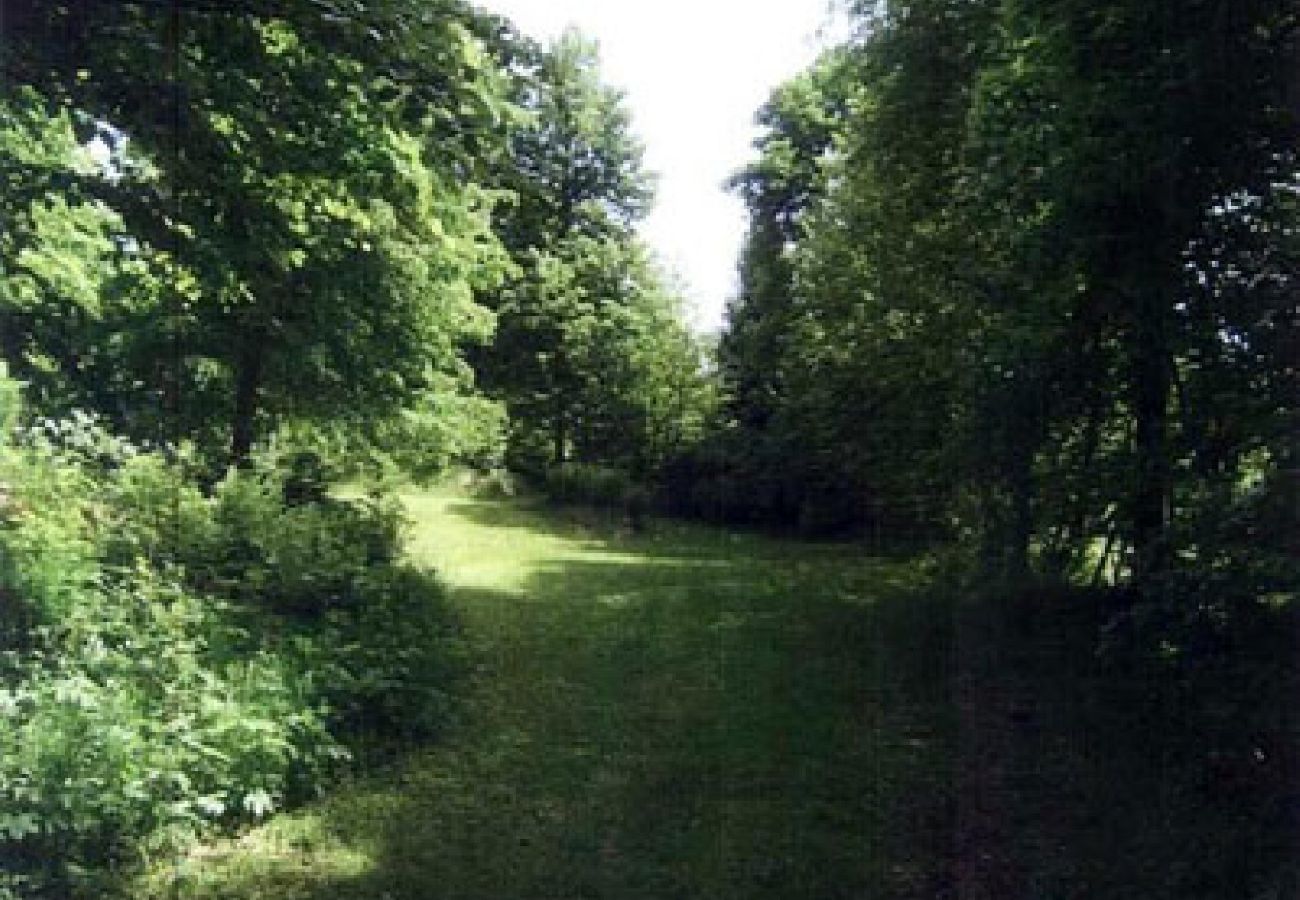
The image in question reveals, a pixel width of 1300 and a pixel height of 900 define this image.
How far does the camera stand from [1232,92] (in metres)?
7.45

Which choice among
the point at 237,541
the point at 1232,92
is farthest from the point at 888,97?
the point at 237,541

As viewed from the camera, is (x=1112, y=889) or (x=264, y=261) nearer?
(x=1112, y=889)

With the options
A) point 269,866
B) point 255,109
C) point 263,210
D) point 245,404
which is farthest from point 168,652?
point 245,404

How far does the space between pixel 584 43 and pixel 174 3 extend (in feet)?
98.7

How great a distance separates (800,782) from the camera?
8242mm

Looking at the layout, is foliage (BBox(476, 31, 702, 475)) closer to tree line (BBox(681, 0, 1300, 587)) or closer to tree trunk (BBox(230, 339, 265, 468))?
tree line (BBox(681, 0, 1300, 587))

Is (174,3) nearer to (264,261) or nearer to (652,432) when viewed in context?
(264,261)

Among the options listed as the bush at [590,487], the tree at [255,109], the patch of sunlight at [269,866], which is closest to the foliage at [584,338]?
the bush at [590,487]

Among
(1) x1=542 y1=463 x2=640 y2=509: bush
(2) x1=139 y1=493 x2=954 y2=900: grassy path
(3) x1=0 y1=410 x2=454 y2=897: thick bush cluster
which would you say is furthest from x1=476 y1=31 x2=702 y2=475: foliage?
(3) x1=0 y1=410 x2=454 y2=897: thick bush cluster

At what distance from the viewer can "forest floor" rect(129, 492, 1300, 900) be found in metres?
6.39

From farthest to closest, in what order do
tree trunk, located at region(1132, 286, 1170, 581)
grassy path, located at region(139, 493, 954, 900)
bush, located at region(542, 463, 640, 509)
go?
bush, located at region(542, 463, 640, 509)
tree trunk, located at region(1132, 286, 1170, 581)
grassy path, located at region(139, 493, 954, 900)

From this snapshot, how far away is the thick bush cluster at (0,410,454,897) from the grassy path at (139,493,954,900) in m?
0.41

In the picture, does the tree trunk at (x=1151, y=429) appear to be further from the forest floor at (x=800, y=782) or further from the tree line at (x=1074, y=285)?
the forest floor at (x=800, y=782)

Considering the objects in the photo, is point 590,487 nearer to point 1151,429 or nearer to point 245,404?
point 245,404
